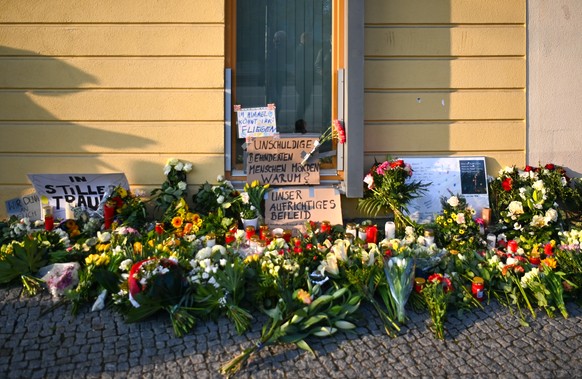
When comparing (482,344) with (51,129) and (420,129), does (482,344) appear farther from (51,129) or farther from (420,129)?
(51,129)

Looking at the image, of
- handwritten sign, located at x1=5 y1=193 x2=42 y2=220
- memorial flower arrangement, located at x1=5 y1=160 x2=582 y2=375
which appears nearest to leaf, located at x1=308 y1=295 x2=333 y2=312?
memorial flower arrangement, located at x1=5 y1=160 x2=582 y2=375

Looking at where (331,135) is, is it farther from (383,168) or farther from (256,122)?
(256,122)

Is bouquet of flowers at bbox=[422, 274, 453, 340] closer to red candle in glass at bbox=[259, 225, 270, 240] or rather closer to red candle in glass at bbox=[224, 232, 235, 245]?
red candle in glass at bbox=[259, 225, 270, 240]

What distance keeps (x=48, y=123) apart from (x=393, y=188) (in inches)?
Answer: 142

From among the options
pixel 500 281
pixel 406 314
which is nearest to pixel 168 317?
pixel 406 314

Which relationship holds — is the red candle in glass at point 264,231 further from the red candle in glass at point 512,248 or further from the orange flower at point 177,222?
the red candle in glass at point 512,248

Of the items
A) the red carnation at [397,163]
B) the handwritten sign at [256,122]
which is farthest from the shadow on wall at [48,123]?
the red carnation at [397,163]

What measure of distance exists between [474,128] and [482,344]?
3.12 m

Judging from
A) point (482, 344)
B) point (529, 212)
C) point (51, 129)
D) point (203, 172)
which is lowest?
point (482, 344)

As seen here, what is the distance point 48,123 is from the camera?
619 centimetres

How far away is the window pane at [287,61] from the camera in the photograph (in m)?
6.43

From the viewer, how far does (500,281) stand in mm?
4676

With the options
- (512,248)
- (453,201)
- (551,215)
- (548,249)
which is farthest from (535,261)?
(453,201)

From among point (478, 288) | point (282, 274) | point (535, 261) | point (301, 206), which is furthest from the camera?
point (301, 206)
